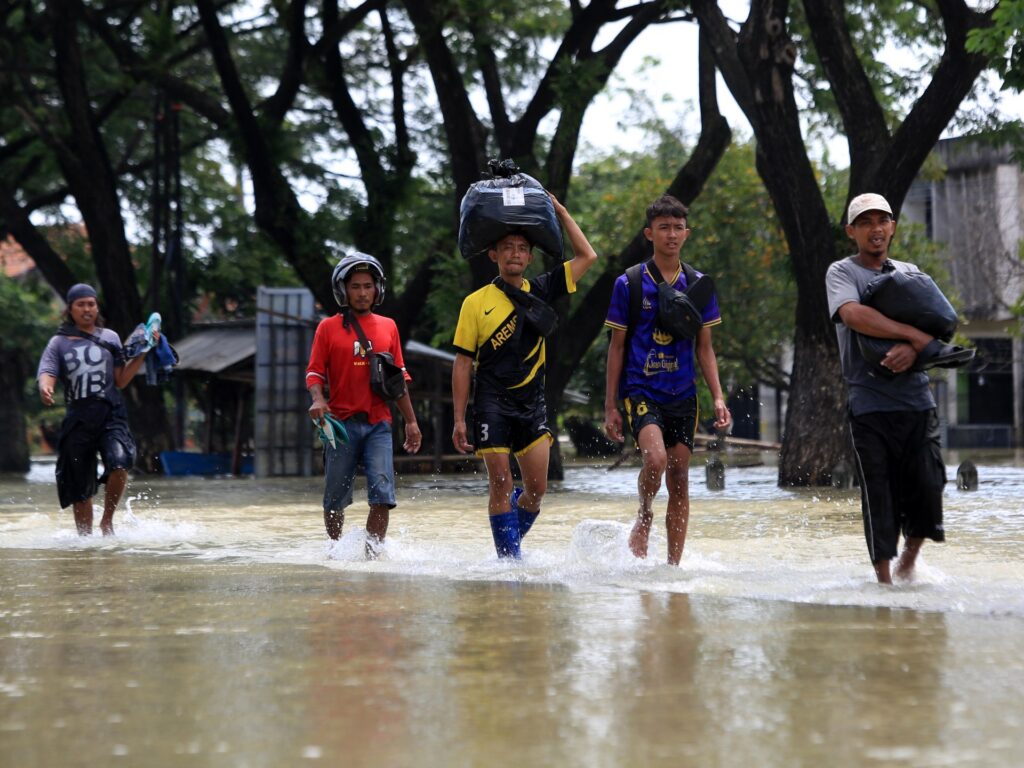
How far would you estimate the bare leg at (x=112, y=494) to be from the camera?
1083 centimetres

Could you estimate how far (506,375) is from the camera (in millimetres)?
8227

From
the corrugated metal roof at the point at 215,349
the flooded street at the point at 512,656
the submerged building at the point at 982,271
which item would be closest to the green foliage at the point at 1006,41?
the flooded street at the point at 512,656

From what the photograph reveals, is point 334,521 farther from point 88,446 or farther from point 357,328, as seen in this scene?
point 88,446

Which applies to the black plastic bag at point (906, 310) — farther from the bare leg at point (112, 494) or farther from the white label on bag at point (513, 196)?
the bare leg at point (112, 494)

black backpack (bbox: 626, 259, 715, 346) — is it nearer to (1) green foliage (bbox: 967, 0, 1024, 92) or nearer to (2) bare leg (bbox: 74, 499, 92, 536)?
(2) bare leg (bbox: 74, 499, 92, 536)

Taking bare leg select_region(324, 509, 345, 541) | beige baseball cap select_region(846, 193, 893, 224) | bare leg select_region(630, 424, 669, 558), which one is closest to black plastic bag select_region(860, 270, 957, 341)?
beige baseball cap select_region(846, 193, 893, 224)

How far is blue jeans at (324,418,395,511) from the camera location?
9.12 meters

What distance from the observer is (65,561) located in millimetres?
9219

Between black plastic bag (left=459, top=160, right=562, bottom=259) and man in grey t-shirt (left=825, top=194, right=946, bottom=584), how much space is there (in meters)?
1.64

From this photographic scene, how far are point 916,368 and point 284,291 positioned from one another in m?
19.1

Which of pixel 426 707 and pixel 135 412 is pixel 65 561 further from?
pixel 135 412

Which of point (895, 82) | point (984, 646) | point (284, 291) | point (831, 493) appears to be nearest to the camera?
point (984, 646)

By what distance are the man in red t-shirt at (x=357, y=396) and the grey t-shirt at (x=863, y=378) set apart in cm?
278

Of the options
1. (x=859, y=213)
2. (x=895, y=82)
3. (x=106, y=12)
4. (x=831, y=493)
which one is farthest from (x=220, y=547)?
(x=106, y=12)
